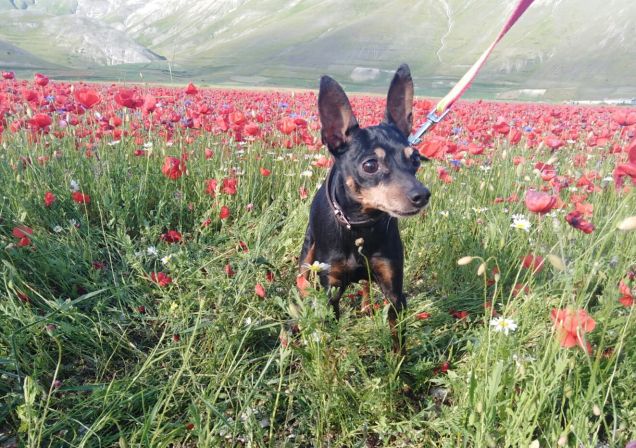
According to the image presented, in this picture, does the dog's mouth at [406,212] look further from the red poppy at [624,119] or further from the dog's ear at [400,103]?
the red poppy at [624,119]

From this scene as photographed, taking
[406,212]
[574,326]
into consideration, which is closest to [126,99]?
[406,212]

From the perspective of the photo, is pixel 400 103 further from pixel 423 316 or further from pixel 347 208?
pixel 423 316

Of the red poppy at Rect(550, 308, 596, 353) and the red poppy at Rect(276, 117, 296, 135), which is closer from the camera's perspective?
the red poppy at Rect(550, 308, 596, 353)

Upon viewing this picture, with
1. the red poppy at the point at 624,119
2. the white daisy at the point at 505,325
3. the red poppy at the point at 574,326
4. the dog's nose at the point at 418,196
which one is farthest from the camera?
the red poppy at the point at 624,119

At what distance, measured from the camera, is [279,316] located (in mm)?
2400

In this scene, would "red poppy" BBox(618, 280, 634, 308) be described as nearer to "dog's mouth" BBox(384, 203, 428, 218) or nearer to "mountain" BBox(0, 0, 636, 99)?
"dog's mouth" BBox(384, 203, 428, 218)

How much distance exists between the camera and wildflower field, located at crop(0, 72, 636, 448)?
4.77 feet

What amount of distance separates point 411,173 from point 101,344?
1691 mm

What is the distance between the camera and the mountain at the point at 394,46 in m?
90.8

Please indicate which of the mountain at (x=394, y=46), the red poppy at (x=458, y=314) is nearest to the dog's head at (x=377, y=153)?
the red poppy at (x=458, y=314)

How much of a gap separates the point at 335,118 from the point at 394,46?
148210 millimetres

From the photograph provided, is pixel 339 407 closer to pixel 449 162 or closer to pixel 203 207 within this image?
pixel 203 207

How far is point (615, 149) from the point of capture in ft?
13.0

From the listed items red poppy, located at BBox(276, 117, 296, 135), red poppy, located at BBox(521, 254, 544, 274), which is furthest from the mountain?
red poppy, located at BBox(521, 254, 544, 274)
